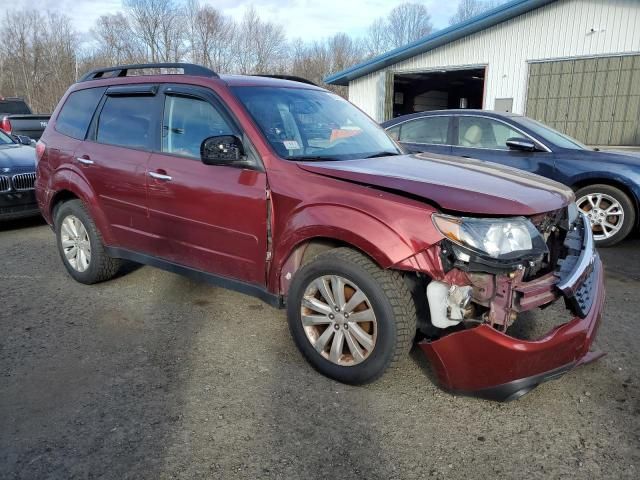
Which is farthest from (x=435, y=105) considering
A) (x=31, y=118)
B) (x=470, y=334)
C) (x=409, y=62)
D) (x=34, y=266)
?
(x=470, y=334)

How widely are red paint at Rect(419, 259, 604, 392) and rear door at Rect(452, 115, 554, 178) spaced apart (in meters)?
3.94

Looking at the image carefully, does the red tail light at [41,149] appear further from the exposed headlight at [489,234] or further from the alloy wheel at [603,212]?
the alloy wheel at [603,212]

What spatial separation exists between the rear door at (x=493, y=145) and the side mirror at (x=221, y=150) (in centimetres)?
414

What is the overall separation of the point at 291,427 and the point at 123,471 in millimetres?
796

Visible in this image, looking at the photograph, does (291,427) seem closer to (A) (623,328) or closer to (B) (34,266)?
(A) (623,328)

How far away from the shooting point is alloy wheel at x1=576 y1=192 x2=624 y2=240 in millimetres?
5992

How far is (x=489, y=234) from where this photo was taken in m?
2.51

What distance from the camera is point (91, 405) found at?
275 centimetres

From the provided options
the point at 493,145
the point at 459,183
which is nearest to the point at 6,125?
the point at 493,145

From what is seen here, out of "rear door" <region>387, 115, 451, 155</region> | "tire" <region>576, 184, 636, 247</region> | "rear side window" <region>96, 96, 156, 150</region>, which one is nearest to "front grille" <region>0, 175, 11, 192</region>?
"rear side window" <region>96, 96, 156, 150</region>

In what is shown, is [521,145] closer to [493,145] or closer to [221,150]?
[493,145]

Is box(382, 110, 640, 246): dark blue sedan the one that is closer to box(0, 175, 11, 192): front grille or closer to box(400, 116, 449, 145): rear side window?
box(400, 116, 449, 145): rear side window

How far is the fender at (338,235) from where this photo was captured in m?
2.60

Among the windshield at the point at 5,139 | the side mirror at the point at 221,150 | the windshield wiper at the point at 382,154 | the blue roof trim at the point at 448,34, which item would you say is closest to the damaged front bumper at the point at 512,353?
the windshield wiper at the point at 382,154
